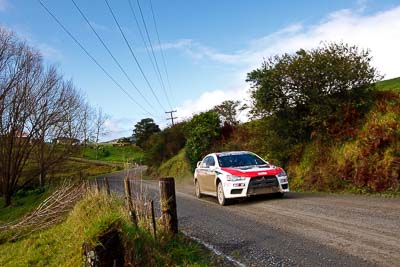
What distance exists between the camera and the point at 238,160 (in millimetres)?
13180

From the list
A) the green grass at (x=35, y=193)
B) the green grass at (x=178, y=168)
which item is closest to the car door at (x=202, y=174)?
the green grass at (x=35, y=193)

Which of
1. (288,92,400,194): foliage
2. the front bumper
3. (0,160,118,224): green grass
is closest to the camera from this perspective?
the front bumper

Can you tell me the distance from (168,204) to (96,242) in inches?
90.1

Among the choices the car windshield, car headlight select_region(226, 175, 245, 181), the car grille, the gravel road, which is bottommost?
the gravel road

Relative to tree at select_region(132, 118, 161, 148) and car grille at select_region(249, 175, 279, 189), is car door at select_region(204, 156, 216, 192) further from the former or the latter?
tree at select_region(132, 118, 161, 148)

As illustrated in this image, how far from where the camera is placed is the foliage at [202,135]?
30.3 m

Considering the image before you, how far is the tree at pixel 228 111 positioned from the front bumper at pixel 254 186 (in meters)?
19.4

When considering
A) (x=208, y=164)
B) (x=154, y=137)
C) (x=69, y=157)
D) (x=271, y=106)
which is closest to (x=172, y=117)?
(x=154, y=137)

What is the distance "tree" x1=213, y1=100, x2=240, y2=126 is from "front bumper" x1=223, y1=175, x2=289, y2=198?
19444 mm

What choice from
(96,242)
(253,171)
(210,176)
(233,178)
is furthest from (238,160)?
(96,242)

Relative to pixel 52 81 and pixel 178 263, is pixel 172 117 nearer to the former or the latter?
pixel 52 81

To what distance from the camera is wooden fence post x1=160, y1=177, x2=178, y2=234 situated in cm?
686

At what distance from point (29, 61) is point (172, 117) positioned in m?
25.5

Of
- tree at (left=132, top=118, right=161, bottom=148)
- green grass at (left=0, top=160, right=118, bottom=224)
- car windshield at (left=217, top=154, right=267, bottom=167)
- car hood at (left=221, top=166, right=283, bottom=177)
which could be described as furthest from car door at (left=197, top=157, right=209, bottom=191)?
tree at (left=132, top=118, right=161, bottom=148)
